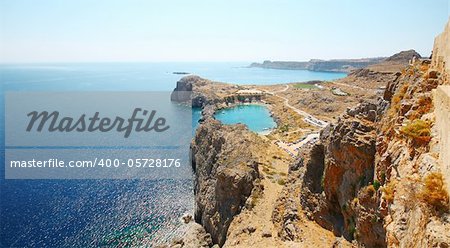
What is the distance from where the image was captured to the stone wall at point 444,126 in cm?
1172

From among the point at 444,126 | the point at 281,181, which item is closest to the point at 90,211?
the point at 281,181

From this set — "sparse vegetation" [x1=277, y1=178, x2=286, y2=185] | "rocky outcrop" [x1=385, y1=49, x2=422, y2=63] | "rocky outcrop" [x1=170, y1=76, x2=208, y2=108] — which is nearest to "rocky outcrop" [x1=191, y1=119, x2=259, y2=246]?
"sparse vegetation" [x1=277, y1=178, x2=286, y2=185]

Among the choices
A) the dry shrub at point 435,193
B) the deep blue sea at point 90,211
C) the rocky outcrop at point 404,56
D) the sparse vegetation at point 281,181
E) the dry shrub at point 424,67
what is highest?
the rocky outcrop at point 404,56

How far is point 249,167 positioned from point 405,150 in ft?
98.2

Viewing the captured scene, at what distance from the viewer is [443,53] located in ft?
58.1

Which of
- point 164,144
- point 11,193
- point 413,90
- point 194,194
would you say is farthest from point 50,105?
point 413,90

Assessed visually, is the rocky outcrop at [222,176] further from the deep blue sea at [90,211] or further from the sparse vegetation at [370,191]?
the sparse vegetation at [370,191]

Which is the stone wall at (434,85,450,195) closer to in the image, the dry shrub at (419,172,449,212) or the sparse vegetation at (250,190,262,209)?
the dry shrub at (419,172,449,212)

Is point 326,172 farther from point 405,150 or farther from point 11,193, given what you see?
point 11,193

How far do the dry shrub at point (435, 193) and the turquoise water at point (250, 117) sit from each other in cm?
7749

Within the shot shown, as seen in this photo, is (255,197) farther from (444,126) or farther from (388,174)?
(444,126)

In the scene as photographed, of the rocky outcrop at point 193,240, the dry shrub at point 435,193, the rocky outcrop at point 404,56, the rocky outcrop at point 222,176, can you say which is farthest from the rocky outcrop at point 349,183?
the rocky outcrop at point 404,56

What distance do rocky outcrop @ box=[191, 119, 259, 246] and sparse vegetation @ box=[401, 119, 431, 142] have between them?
28.0 m

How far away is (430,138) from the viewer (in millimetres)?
14367
